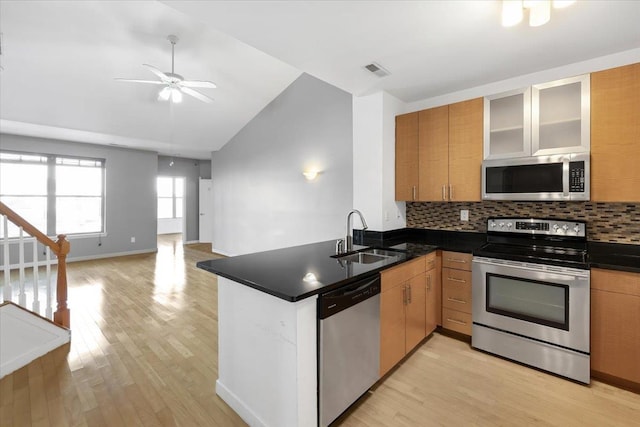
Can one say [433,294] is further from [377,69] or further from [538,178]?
[377,69]

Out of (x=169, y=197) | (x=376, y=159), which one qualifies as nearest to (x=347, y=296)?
(x=376, y=159)

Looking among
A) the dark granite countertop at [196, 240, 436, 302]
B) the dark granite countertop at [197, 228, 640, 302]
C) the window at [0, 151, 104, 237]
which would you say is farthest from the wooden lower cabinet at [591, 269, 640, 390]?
the window at [0, 151, 104, 237]

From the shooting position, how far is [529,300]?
238 centimetres

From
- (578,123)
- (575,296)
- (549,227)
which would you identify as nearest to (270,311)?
(575,296)

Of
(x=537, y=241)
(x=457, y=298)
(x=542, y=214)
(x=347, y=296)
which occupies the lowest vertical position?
(x=457, y=298)

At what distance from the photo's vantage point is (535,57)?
243 cm

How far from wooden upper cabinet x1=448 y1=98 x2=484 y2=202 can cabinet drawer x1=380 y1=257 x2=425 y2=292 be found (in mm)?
885

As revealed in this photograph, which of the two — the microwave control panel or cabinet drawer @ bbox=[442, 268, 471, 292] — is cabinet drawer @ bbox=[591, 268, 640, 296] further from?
cabinet drawer @ bbox=[442, 268, 471, 292]

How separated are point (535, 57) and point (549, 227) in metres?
1.50

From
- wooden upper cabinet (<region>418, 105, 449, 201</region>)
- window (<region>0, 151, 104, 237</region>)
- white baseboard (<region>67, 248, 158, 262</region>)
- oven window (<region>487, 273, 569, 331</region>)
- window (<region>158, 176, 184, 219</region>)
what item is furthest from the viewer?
window (<region>158, 176, 184, 219</region>)

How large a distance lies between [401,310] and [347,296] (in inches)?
32.2

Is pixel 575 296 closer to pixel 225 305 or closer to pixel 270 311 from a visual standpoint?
pixel 270 311

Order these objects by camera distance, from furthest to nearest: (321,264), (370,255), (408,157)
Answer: (408,157)
(370,255)
(321,264)

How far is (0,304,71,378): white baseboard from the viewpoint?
7.94ft
